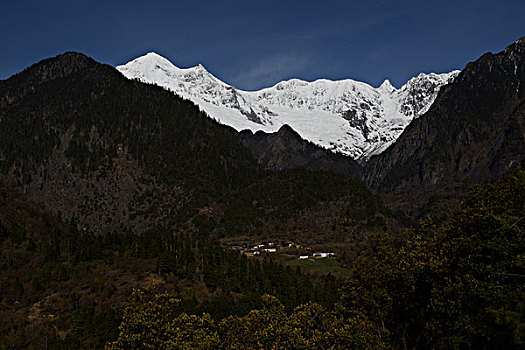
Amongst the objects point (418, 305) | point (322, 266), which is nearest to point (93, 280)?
point (418, 305)

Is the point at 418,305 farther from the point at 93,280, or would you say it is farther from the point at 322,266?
the point at 322,266

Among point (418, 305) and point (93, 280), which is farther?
point (93, 280)

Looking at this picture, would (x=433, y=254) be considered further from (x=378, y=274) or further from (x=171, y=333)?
(x=171, y=333)

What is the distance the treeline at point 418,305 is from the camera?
108 feet

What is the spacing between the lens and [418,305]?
42000mm

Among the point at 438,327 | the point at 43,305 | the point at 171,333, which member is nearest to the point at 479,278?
the point at 438,327

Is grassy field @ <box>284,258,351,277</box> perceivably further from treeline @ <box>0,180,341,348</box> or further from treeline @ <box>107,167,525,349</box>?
treeline @ <box>107,167,525,349</box>

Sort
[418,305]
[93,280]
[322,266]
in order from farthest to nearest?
[322,266] → [93,280] → [418,305]

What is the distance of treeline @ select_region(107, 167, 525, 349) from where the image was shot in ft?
108

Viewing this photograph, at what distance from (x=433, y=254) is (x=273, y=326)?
16269 mm

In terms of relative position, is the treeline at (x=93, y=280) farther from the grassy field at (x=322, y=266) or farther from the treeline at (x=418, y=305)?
the treeline at (x=418, y=305)

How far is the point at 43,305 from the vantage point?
98625 millimetres

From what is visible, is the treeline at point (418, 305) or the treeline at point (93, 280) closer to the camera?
the treeline at point (418, 305)

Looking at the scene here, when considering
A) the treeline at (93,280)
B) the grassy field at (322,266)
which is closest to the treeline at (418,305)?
the treeline at (93,280)
